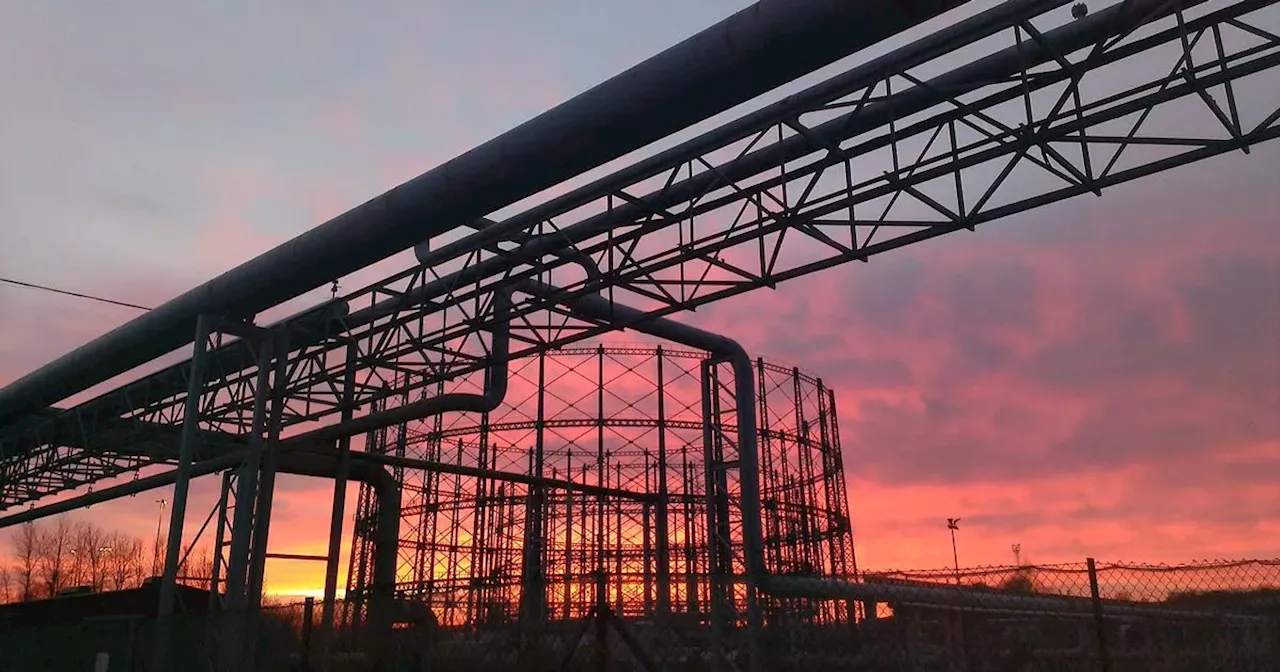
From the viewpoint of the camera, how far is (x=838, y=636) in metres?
10.4

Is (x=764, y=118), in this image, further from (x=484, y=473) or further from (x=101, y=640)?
(x=484, y=473)

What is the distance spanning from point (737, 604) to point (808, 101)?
1123cm

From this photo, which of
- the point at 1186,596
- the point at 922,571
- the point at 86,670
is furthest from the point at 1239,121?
the point at 86,670

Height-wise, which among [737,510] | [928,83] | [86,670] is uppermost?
[928,83]

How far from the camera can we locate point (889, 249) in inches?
445

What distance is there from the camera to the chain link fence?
7.88 metres

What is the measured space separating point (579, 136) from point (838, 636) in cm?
644

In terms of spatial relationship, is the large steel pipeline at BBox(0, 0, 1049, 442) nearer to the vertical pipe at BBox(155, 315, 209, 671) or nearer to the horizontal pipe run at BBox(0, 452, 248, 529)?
the vertical pipe at BBox(155, 315, 209, 671)

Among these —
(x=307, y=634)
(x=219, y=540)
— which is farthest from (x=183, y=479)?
(x=307, y=634)

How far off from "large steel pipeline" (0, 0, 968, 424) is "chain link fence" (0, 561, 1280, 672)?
507 cm

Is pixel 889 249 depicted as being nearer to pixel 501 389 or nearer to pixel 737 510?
pixel 501 389

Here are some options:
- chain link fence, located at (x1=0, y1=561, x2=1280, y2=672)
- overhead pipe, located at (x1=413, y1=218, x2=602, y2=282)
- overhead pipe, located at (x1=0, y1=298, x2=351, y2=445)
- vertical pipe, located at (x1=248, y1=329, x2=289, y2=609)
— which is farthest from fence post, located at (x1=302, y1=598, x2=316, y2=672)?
overhead pipe, located at (x1=0, y1=298, x2=351, y2=445)

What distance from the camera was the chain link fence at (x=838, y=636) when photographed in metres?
7.88

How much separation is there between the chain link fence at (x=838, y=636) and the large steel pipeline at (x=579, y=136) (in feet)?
16.6
